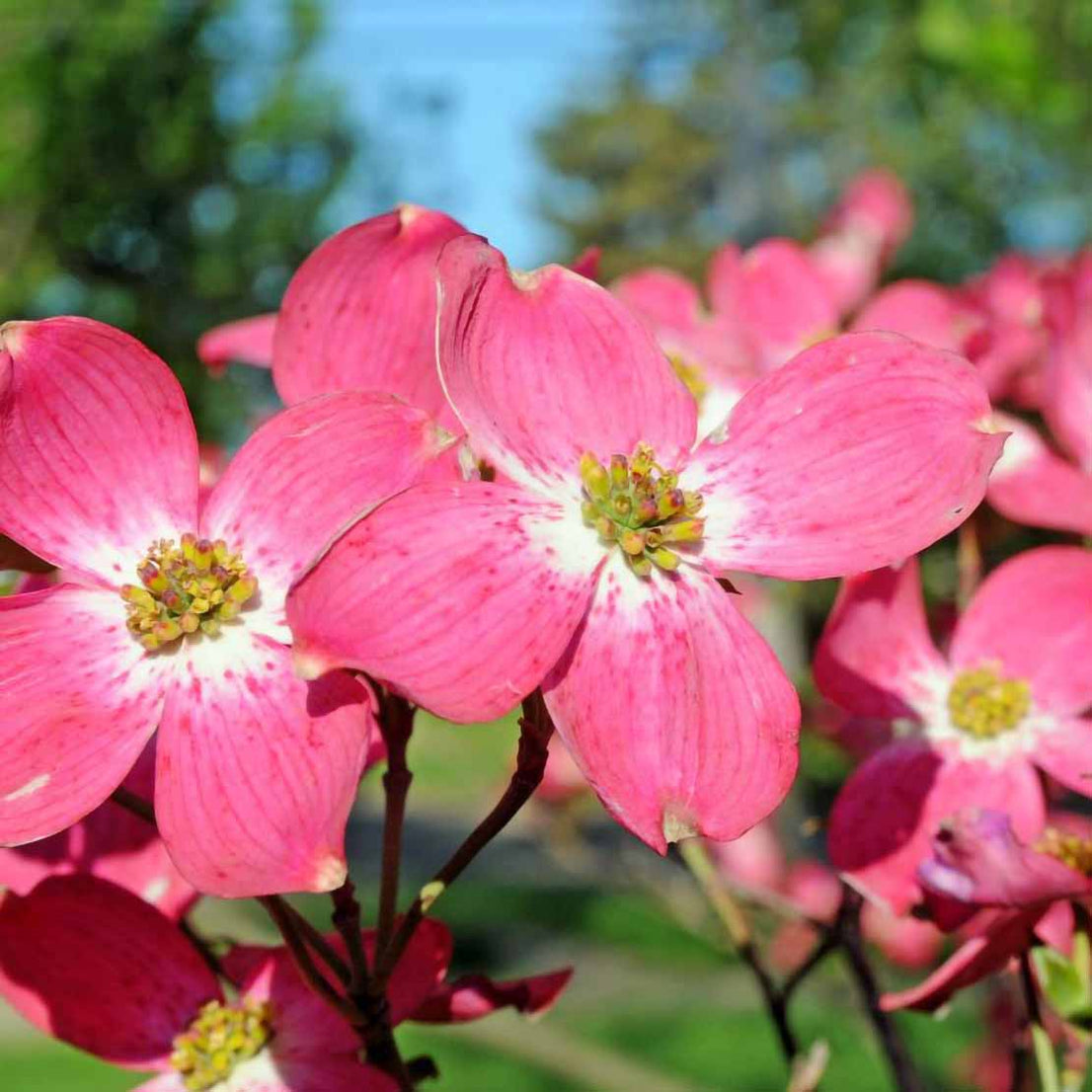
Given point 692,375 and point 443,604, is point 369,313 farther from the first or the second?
point 692,375

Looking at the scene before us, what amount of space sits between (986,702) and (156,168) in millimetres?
7516

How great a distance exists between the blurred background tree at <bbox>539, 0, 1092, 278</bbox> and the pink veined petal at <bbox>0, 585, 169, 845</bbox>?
185 centimetres

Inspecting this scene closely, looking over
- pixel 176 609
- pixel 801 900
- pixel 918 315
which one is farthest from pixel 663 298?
pixel 801 900

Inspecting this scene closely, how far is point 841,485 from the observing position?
1.50 ft

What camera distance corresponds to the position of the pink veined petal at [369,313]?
48 cm

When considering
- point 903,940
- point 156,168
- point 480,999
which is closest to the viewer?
point 480,999

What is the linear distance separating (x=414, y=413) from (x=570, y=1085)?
310cm

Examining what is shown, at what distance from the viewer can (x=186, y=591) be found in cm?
43

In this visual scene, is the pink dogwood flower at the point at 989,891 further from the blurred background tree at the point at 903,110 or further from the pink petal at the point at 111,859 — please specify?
the blurred background tree at the point at 903,110

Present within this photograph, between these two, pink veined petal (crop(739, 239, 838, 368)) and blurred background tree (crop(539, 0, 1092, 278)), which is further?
blurred background tree (crop(539, 0, 1092, 278))

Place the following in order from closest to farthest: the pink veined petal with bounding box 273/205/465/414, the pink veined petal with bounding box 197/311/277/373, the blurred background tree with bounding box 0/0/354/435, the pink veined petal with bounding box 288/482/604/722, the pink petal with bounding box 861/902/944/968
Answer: the pink veined petal with bounding box 288/482/604/722, the pink veined petal with bounding box 273/205/465/414, the pink veined petal with bounding box 197/311/277/373, the pink petal with bounding box 861/902/944/968, the blurred background tree with bounding box 0/0/354/435

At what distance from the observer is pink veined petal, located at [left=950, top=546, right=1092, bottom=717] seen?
1.96ft

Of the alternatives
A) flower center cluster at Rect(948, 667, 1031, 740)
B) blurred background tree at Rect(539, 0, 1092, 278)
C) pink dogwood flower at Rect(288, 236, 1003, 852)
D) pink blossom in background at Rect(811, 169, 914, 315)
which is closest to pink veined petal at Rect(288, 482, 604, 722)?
pink dogwood flower at Rect(288, 236, 1003, 852)

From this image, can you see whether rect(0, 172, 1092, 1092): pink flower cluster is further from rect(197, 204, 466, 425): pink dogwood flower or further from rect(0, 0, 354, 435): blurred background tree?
rect(0, 0, 354, 435): blurred background tree
